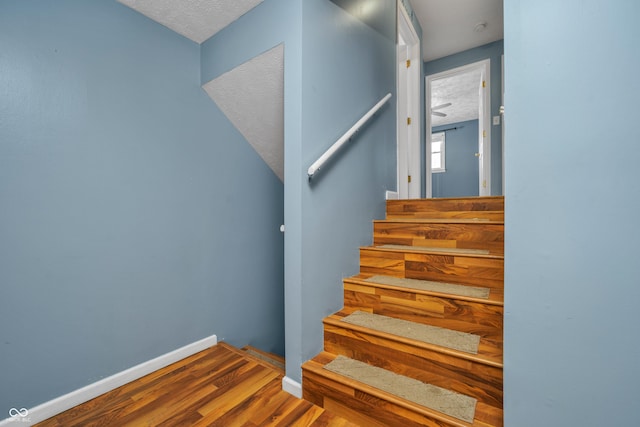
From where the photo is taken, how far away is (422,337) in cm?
122

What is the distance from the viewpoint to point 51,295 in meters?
1.25

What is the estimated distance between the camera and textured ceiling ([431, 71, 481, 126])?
4.27m

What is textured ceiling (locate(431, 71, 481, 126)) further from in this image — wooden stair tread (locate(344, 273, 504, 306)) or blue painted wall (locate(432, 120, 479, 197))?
wooden stair tread (locate(344, 273, 504, 306))

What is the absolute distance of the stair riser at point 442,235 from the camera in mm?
1588

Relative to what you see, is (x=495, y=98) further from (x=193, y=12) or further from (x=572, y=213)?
(x=193, y=12)

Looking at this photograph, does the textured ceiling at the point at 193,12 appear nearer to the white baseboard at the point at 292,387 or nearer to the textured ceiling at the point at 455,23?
the white baseboard at the point at 292,387

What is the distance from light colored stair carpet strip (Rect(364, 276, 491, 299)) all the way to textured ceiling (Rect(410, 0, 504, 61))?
3.01m

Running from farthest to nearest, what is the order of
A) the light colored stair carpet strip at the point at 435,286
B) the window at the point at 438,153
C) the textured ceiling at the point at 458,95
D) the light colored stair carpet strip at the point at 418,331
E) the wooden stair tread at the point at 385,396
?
the window at the point at 438,153
the textured ceiling at the point at 458,95
the light colored stair carpet strip at the point at 435,286
the light colored stair carpet strip at the point at 418,331
the wooden stair tread at the point at 385,396

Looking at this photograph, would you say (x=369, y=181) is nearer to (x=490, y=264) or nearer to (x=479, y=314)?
(x=490, y=264)

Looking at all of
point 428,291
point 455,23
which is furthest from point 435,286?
point 455,23

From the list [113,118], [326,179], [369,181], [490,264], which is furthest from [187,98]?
[490,264]

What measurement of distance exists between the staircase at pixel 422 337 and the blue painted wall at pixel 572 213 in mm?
177

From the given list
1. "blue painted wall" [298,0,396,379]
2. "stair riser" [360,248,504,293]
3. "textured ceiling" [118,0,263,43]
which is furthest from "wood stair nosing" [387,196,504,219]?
"textured ceiling" [118,0,263,43]

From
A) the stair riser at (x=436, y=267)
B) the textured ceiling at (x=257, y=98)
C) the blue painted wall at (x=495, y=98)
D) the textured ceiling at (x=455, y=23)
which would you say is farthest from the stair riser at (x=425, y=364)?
the textured ceiling at (x=455, y=23)
